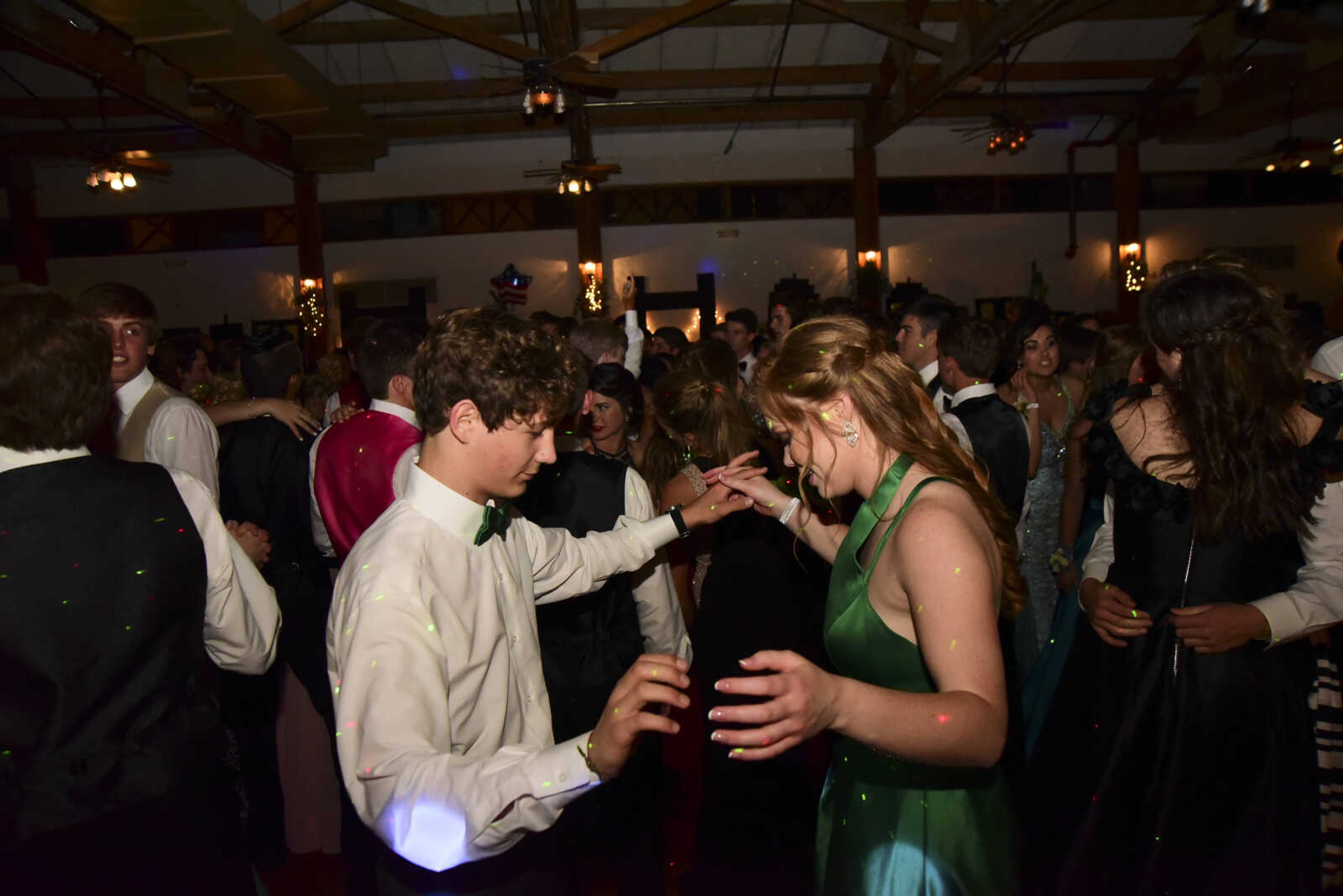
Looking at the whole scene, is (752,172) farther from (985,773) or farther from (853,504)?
(985,773)

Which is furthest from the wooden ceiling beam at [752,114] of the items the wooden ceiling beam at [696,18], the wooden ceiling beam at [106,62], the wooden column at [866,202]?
the wooden ceiling beam at [106,62]

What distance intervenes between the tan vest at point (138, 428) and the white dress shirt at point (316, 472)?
18.1 inches

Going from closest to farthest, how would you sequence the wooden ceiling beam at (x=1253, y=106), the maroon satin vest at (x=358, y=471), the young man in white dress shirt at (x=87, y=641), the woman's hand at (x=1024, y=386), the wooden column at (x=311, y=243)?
the young man in white dress shirt at (x=87, y=641) < the maroon satin vest at (x=358, y=471) < the woman's hand at (x=1024, y=386) < the wooden ceiling beam at (x=1253, y=106) < the wooden column at (x=311, y=243)

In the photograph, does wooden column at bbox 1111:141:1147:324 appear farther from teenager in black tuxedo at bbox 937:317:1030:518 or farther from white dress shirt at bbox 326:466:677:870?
white dress shirt at bbox 326:466:677:870

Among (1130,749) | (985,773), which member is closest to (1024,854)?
(1130,749)

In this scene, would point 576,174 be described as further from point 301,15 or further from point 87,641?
point 87,641

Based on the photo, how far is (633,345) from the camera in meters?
4.57

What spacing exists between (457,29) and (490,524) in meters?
7.39

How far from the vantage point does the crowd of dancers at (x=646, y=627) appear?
1.26 m

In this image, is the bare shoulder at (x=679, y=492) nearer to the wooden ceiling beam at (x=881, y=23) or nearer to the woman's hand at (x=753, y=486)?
the woman's hand at (x=753, y=486)

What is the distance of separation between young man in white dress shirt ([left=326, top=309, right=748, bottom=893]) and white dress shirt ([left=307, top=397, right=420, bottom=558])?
536mm

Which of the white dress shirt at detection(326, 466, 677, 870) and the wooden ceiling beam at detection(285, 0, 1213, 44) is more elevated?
the wooden ceiling beam at detection(285, 0, 1213, 44)

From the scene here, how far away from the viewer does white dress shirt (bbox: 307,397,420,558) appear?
219 cm

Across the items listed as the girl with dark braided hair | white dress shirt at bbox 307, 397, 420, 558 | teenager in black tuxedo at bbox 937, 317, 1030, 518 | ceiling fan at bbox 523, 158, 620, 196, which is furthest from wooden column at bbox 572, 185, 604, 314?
the girl with dark braided hair
